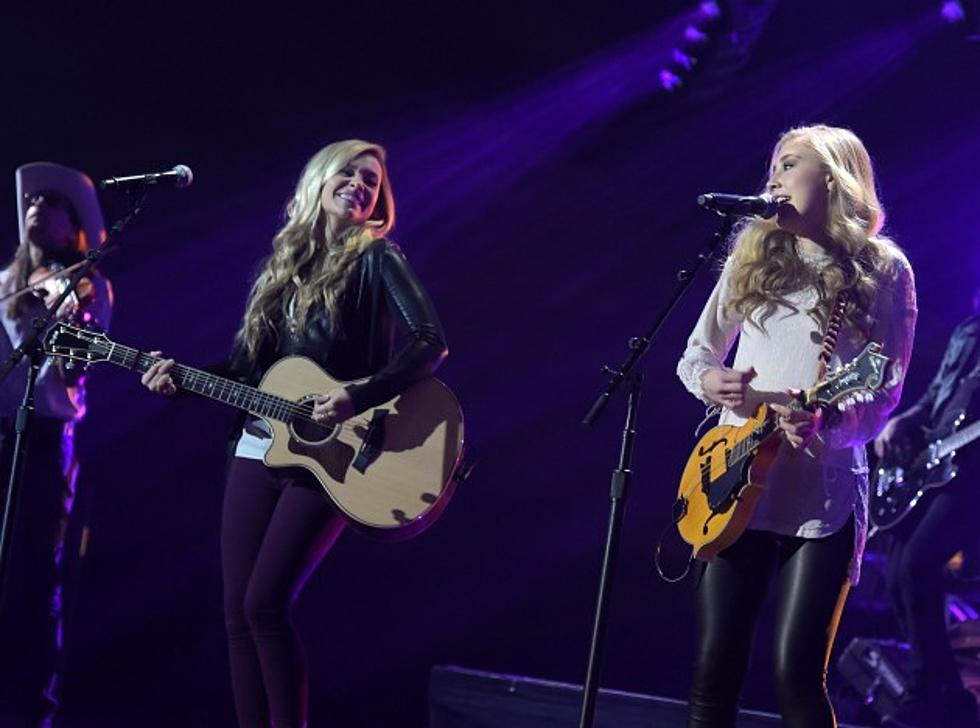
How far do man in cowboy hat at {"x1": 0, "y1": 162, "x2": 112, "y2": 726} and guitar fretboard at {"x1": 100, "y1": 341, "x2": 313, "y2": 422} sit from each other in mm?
801

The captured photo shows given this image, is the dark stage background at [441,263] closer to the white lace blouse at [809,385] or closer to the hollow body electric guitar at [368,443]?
the hollow body electric guitar at [368,443]

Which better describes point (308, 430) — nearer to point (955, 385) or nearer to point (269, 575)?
point (269, 575)

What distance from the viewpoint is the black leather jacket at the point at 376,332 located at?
3.74m

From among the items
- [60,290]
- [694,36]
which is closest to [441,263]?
[694,36]

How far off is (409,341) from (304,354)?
0.34 metres

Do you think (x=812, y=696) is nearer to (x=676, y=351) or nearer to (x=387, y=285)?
(x=387, y=285)

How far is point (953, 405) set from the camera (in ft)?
18.0

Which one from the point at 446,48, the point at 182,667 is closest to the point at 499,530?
the point at 182,667

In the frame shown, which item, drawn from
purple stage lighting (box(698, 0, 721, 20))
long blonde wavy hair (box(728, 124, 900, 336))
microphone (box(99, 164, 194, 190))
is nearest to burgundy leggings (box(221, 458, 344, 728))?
microphone (box(99, 164, 194, 190))

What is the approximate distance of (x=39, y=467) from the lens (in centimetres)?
491

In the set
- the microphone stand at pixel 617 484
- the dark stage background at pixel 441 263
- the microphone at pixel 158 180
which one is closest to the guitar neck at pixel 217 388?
the microphone at pixel 158 180

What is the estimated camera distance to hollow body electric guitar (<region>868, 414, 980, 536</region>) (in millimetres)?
5410

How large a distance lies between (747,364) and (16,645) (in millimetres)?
3385

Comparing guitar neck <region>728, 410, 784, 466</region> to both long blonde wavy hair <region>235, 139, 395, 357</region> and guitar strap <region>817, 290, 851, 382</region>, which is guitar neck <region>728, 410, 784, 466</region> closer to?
guitar strap <region>817, 290, 851, 382</region>
